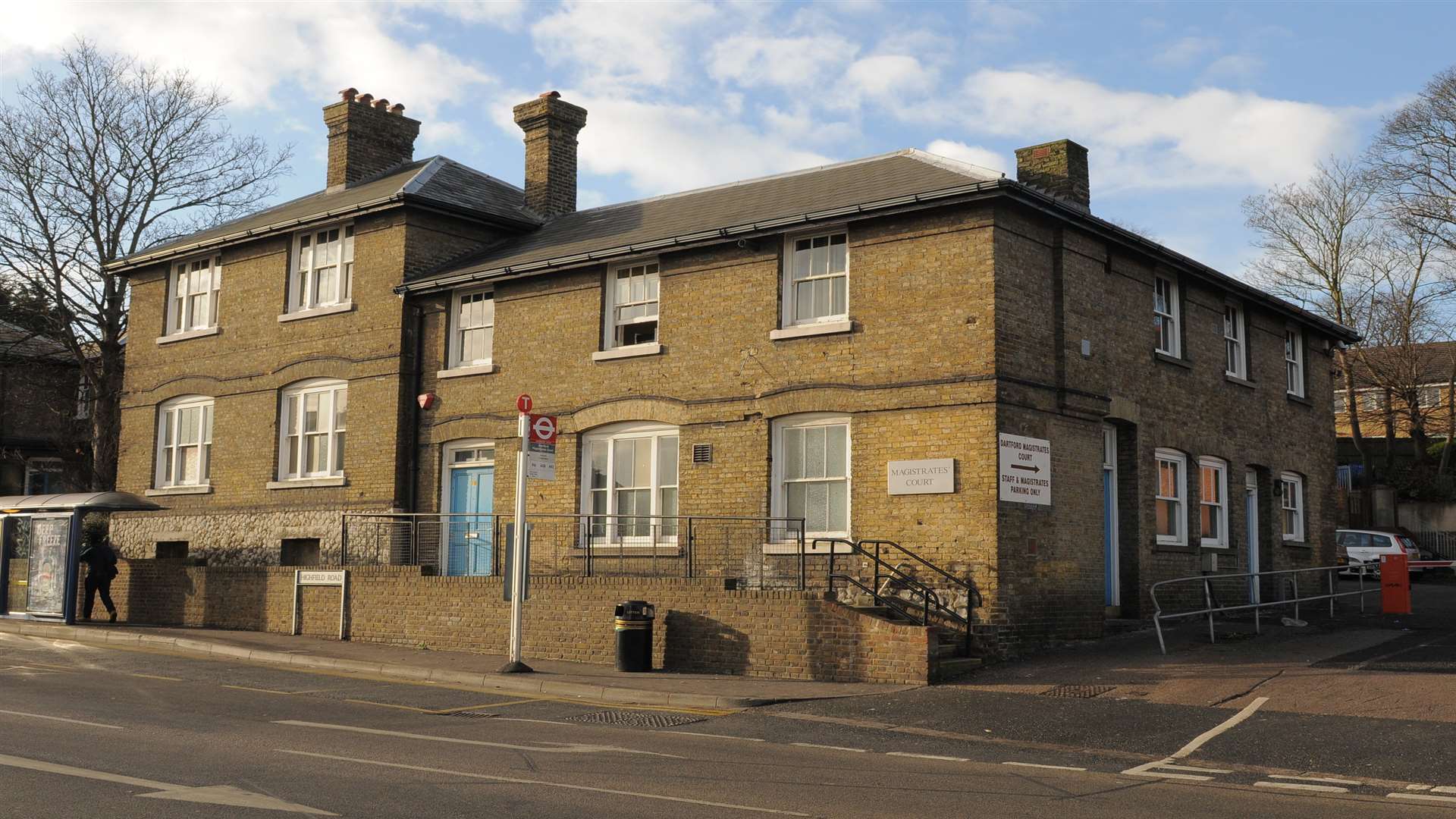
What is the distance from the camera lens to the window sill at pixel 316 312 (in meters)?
24.5

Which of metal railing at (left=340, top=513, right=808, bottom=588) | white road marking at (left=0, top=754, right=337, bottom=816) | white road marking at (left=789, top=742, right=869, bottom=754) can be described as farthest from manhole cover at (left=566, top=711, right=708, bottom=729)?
white road marking at (left=0, top=754, right=337, bottom=816)

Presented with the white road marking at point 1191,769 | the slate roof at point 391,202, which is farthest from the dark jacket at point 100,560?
the white road marking at point 1191,769

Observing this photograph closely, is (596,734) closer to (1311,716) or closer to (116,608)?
(1311,716)

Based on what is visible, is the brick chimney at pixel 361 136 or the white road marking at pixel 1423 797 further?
the brick chimney at pixel 361 136

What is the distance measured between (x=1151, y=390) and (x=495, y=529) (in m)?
10.6

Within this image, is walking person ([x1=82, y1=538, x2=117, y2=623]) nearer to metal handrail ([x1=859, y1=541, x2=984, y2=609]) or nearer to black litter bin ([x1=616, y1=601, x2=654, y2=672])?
black litter bin ([x1=616, y1=601, x2=654, y2=672])

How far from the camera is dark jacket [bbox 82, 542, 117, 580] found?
24.0m

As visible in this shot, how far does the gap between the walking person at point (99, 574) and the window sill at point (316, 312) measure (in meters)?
5.33

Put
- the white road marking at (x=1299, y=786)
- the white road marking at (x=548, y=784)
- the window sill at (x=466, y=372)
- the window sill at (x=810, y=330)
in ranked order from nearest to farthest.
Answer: the white road marking at (x=548, y=784), the white road marking at (x=1299, y=786), the window sill at (x=810, y=330), the window sill at (x=466, y=372)

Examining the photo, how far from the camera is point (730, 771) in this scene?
9969 millimetres

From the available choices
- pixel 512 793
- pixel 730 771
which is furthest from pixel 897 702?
pixel 512 793

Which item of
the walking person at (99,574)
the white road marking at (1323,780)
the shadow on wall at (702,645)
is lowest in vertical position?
the white road marking at (1323,780)

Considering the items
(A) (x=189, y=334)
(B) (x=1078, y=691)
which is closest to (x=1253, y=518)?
(B) (x=1078, y=691)

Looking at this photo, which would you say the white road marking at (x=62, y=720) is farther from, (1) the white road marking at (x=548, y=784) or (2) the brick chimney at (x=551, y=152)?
(2) the brick chimney at (x=551, y=152)
